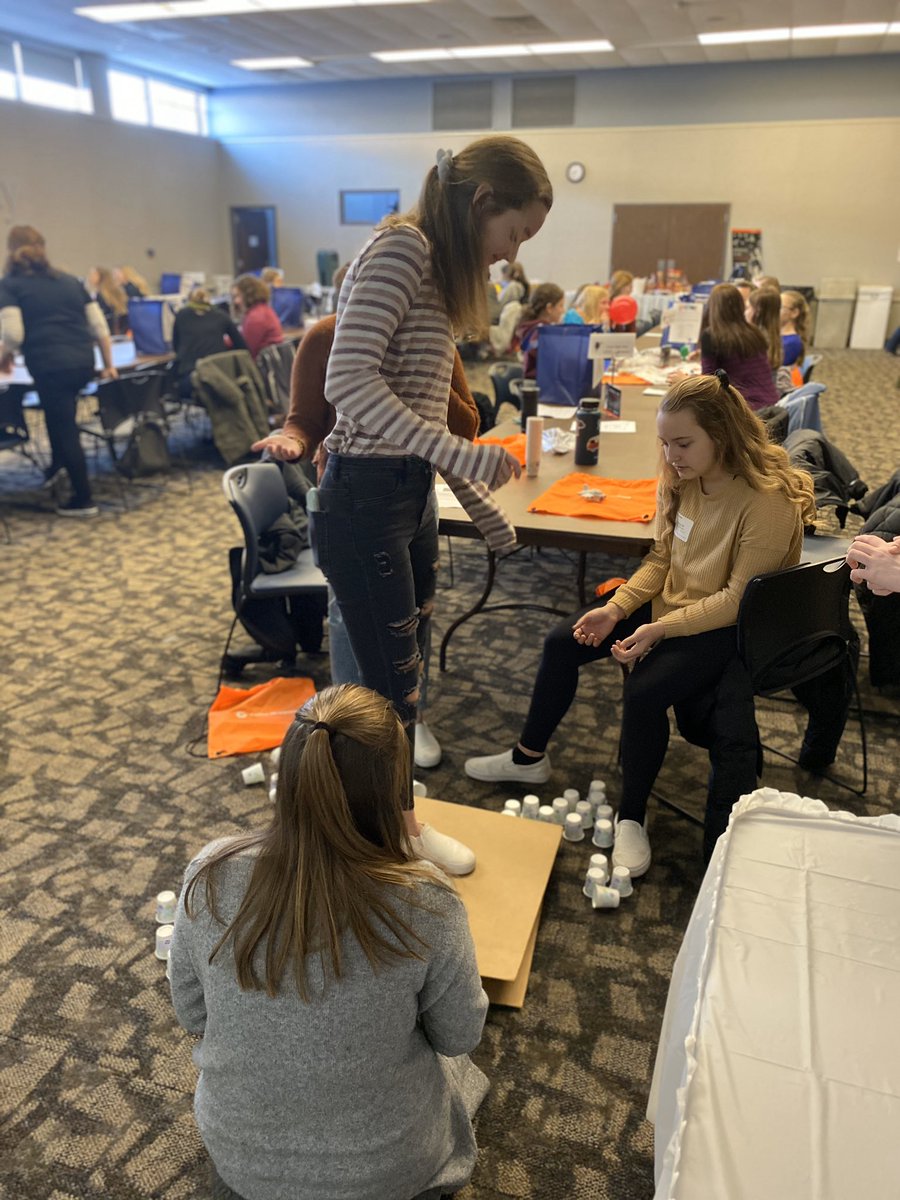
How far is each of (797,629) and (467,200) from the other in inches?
49.3

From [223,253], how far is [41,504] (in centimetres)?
1134

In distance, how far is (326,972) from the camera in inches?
39.3

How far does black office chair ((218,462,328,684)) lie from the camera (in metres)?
2.88

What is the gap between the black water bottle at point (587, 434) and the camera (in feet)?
10.2

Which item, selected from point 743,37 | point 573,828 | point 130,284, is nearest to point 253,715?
point 573,828

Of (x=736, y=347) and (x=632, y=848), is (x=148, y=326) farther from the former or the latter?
Result: (x=632, y=848)

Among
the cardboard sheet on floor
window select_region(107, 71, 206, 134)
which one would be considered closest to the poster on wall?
the cardboard sheet on floor

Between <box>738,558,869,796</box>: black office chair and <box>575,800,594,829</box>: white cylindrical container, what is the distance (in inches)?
22.3

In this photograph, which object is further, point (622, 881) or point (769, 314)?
point (769, 314)

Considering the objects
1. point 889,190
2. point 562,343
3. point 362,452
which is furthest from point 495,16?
point 362,452

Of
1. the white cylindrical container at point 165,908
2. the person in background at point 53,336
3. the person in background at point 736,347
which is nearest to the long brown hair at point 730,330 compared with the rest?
the person in background at point 736,347

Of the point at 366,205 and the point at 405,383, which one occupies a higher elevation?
the point at 366,205

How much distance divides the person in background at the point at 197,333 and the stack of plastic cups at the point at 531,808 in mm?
4971

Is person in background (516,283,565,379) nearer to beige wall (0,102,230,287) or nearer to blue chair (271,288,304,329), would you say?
blue chair (271,288,304,329)
